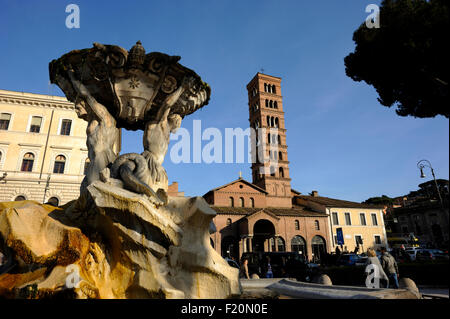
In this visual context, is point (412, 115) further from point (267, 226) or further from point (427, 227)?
point (427, 227)

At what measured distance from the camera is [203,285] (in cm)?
380

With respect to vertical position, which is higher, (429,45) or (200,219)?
(429,45)

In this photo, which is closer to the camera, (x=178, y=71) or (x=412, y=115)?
(x=178, y=71)

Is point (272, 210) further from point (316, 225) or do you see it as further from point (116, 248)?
point (116, 248)

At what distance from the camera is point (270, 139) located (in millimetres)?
44281

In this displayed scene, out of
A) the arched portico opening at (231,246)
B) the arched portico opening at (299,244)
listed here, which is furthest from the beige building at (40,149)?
the arched portico opening at (299,244)

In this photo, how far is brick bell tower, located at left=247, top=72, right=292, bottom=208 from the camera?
4166 centimetres

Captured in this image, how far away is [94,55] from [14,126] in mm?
27752

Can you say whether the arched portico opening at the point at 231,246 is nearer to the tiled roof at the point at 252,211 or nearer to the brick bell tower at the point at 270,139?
the tiled roof at the point at 252,211

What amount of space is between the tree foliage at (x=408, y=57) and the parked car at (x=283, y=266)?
8986 millimetres

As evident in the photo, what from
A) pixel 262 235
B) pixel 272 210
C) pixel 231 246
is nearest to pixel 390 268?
pixel 231 246

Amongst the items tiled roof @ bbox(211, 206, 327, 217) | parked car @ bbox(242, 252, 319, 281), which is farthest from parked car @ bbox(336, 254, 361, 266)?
tiled roof @ bbox(211, 206, 327, 217)

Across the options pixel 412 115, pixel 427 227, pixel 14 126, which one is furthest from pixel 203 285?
pixel 427 227

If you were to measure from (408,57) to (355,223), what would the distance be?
36.3m
